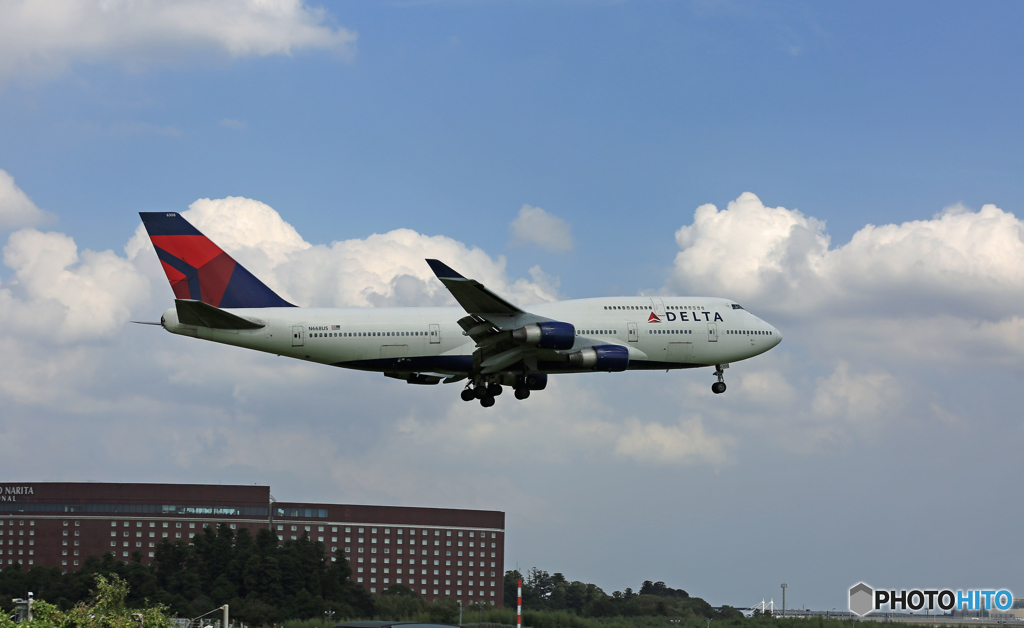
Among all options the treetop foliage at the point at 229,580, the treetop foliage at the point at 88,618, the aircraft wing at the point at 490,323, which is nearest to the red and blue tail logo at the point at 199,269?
the aircraft wing at the point at 490,323

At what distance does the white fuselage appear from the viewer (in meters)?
48.8

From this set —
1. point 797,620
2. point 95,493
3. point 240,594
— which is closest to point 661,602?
point 797,620

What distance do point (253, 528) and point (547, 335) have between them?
421ft

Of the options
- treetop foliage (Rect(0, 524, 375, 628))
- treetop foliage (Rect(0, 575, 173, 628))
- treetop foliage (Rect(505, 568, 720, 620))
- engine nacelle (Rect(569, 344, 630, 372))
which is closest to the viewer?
treetop foliage (Rect(0, 575, 173, 628))

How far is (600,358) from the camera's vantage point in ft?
162

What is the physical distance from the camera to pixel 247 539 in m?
120

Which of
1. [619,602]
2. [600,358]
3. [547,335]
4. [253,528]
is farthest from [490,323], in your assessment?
[253,528]

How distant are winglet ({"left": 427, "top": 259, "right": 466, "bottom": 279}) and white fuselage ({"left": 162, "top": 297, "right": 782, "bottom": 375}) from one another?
20.7 ft

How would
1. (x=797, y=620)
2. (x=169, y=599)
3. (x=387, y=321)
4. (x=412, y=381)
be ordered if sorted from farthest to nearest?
(x=169, y=599)
(x=797, y=620)
(x=412, y=381)
(x=387, y=321)

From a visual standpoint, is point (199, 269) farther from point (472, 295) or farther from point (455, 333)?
point (472, 295)

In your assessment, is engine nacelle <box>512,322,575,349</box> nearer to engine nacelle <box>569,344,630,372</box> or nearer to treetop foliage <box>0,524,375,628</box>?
Result: engine nacelle <box>569,344,630,372</box>

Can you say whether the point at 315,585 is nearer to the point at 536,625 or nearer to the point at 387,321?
the point at 536,625

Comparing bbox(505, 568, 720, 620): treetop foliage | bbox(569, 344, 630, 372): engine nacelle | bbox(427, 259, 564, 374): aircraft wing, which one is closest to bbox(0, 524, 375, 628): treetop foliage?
bbox(505, 568, 720, 620): treetop foliage

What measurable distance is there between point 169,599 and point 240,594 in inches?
310
